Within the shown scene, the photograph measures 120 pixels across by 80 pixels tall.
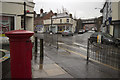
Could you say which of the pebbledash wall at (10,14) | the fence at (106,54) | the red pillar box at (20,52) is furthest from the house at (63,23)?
the red pillar box at (20,52)

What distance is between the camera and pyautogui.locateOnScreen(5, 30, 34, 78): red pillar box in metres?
2.84

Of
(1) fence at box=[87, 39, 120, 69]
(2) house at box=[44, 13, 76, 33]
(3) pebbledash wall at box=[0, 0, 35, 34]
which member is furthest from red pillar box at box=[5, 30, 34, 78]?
(2) house at box=[44, 13, 76, 33]

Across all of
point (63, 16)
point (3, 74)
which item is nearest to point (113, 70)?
→ point (3, 74)

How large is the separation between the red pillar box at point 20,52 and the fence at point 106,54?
3639 millimetres

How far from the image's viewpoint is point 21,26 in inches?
472

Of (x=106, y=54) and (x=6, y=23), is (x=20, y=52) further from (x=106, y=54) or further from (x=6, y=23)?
(x=6, y=23)

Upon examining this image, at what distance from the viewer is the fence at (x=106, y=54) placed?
4.80m

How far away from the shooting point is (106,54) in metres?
5.32

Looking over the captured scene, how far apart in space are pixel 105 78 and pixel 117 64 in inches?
65.9

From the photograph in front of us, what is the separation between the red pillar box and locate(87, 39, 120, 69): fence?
11.9ft

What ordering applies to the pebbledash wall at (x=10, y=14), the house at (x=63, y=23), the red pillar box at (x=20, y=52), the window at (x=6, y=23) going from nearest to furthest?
the red pillar box at (x=20, y=52) < the pebbledash wall at (x=10, y=14) < the window at (x=6, y=23) < the house at (x=63, y=23)

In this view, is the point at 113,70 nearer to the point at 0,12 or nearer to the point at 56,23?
the point at 0,12

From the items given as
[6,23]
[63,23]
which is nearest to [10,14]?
[6,23]

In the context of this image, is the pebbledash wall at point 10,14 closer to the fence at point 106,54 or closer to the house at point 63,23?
the fence at point 106,54
